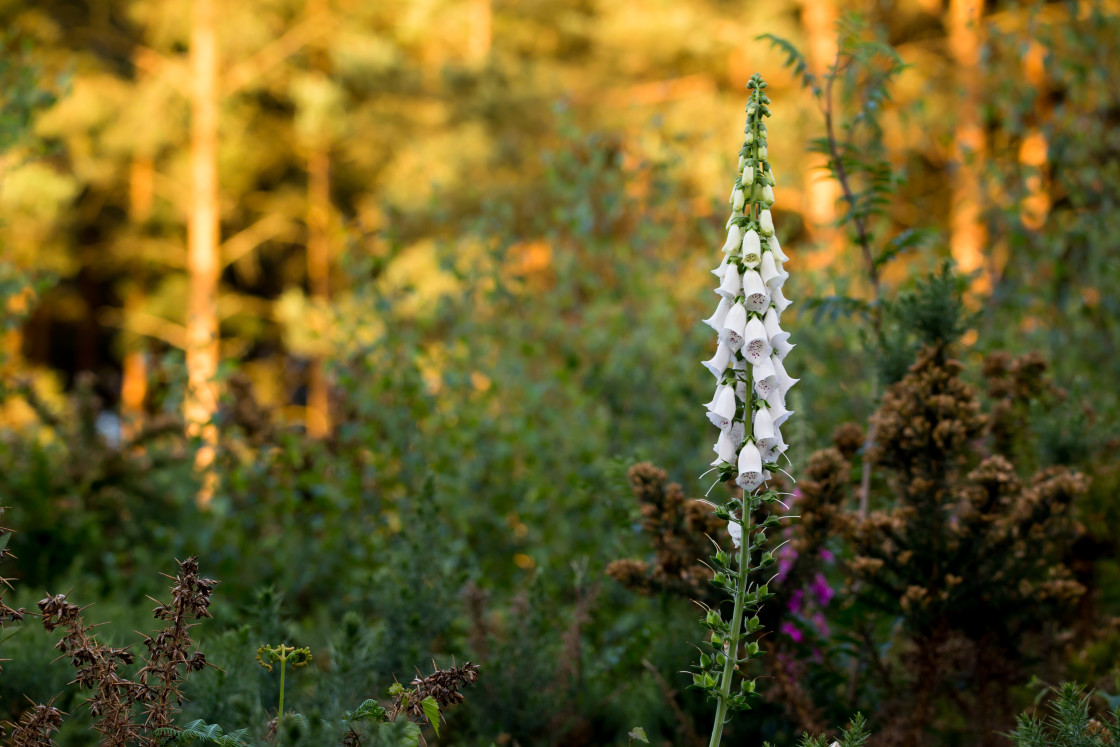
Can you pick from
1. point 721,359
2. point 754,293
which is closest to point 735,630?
point 721,359

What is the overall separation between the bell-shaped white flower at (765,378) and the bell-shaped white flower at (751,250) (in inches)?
8.2

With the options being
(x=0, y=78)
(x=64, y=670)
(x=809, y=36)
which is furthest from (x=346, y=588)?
(x=809, y=36)

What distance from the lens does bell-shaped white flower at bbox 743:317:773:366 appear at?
172 cm

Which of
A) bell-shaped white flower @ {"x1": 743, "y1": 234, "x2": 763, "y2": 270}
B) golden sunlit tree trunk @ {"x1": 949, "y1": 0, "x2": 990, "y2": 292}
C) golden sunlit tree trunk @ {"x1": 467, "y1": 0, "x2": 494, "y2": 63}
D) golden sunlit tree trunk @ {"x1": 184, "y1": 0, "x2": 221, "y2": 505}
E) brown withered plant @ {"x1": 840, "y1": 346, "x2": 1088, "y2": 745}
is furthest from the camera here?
golden sunlit tree trunk @ {"x1": 467, "y1": 0, "x2": 494, "y2": 63}

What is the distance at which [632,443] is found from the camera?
4.85 m

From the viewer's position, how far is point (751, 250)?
1.76 metres

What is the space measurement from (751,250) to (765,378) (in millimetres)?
272

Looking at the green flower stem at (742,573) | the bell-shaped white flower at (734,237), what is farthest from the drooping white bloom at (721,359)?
the bell-shaped white flower at (734,237)

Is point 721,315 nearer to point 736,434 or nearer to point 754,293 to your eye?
point 754,293

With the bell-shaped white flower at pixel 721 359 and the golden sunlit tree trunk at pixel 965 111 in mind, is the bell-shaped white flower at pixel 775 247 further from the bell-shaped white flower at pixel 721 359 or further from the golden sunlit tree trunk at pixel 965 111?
the golden sunlit tree trunk at pixel 965 111

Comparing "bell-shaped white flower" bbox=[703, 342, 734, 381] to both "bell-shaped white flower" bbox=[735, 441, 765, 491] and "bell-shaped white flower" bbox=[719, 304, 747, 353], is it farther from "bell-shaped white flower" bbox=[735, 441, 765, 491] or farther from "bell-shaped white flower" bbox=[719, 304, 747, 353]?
"bell-shaped white flower" bbox=[735, 441, 765, 491]

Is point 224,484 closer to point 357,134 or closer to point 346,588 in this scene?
point 346,588

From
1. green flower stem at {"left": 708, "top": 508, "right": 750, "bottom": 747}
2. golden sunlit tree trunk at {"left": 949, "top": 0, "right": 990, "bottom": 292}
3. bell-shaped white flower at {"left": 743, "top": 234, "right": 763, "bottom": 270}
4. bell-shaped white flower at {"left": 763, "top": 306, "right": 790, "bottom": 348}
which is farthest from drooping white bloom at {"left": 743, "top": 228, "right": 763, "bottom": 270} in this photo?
golden sunlit tree trunk at {"left": 949, "top": 0, "right": 990, "bottom": 292}

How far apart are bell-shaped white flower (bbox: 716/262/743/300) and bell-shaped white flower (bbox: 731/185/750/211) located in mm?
122
